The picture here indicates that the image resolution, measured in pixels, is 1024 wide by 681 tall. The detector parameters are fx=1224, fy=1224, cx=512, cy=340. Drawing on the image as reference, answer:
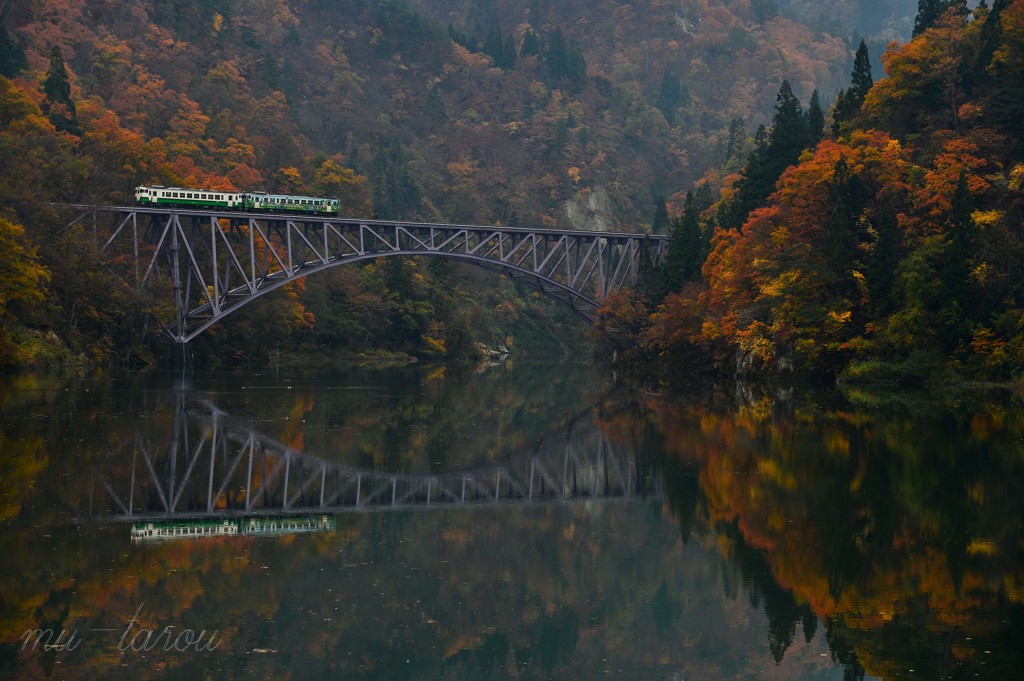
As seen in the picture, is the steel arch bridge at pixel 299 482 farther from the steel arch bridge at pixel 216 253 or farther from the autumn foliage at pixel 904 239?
the steel arch bridge at pixel 216 253

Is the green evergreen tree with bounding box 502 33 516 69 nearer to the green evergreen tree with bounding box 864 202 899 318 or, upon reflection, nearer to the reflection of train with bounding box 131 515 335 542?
the green evergreen tree with bounding box 864 202 899 318

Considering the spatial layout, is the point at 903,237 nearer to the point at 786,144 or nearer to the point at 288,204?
the point at 786,144

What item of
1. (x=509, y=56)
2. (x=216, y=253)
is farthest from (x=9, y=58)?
(x=509, y=56)

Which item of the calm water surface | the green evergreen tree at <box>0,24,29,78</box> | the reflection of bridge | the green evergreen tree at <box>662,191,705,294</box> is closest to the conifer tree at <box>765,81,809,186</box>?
the green evergreen tree at <box>662,191,705,294</box>

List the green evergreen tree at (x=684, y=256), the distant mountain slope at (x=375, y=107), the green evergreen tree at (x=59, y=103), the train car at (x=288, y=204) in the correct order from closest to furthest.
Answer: the train car at (x=288, y=204), the green evergreen tree at (x=684, y=256), the green evergreen tree at (x=59, y=103), the distant mountain slope at (x=375, y=107)

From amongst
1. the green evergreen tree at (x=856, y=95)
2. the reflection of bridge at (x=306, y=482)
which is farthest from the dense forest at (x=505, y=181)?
the reflection of bridge at (x=306, y=482)
